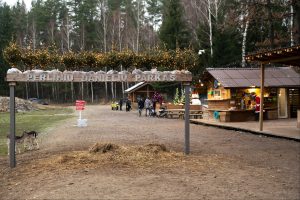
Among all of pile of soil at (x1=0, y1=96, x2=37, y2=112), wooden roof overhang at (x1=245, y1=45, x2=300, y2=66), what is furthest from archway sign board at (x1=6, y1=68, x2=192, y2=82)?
pile of soil at (x1=0, y1=96, x2=37, y2=112)

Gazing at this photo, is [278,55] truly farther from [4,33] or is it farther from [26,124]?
[4,33]

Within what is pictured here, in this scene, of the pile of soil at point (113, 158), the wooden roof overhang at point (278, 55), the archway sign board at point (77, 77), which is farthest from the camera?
the wooden roof overhang at point (278, 55)

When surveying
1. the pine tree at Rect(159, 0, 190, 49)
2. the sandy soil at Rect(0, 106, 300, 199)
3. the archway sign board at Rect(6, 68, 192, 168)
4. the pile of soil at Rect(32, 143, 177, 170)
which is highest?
the pine tree at Rect(159, 0, 190, 49)

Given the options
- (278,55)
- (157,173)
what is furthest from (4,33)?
(157,173)

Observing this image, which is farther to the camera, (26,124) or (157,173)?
(26,124)

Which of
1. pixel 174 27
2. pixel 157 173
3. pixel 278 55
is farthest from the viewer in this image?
Answer: pixel 174 27

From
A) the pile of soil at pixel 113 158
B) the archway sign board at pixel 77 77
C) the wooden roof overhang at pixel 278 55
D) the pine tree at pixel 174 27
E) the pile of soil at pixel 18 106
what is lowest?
the pile of soil at pixel 113 158

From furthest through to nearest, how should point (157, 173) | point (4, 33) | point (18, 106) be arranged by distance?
point (4, 33)
point (18, 106)
point (157, 173)

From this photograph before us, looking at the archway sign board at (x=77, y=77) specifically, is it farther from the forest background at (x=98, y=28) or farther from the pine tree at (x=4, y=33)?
the pine tree at (x=4, y=33)

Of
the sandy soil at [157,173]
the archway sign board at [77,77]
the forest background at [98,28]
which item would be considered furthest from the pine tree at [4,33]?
the archway sign board at [77,77]

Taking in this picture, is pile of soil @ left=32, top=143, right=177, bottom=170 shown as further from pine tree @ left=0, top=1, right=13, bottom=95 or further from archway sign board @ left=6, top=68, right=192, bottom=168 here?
pine tree @ left=0, top=1, right=13, bottom=95

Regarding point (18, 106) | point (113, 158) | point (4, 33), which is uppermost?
point (4, 33)

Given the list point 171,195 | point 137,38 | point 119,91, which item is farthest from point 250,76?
point 119,91

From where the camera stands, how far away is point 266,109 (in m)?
24.7
